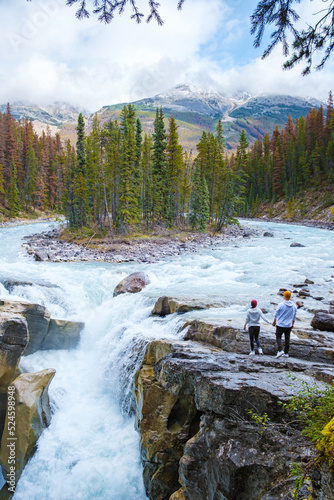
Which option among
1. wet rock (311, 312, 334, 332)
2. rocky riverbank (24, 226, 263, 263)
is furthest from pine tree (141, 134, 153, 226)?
wet rock (311, 312, 334, 332)

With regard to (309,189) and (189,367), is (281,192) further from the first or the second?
(189,367)

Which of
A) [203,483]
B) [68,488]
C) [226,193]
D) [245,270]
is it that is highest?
[226,193]

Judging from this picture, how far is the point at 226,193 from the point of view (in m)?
42.9

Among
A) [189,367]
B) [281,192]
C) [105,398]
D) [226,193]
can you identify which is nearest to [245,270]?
[105,398]

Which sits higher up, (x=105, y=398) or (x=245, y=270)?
(x=245, y=270)

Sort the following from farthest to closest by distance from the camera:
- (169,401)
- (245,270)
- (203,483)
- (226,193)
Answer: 1. (226,193)
2. (245,270)
3. (169,401)
4. (203,483)

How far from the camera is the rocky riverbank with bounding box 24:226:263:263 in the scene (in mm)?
24781

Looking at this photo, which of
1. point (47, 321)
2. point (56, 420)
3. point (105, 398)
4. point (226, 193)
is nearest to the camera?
point (56, 420)

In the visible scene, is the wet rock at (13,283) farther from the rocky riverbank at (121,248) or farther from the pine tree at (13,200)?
the pine tree at (13,200)

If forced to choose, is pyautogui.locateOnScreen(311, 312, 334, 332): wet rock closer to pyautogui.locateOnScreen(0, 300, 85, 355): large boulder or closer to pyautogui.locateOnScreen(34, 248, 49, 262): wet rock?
pyautogui.locateOnScreen(0, 300, 85, 355): large boulder

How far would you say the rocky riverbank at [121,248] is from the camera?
2478 centimetres

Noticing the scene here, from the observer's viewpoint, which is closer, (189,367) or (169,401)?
(189,367)

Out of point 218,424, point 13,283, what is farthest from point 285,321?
point 13,283

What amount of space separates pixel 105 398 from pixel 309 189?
221 ft
